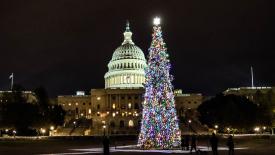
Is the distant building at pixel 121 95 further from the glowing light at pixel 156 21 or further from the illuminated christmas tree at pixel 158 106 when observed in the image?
the illuminated christmas tree at pixel 158 106

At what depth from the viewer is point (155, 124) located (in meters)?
44.3

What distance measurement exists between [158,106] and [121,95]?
369ft

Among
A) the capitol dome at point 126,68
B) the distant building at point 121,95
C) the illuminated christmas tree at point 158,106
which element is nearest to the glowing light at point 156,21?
the illuminated christmas tree at point 158,106

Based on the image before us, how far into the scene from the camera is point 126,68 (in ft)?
557

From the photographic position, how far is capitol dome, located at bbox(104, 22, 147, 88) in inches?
6678

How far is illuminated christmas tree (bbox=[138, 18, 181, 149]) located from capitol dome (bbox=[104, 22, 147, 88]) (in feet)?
397

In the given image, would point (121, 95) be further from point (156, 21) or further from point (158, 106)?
point (158, 106)

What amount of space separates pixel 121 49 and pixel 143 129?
433 ft

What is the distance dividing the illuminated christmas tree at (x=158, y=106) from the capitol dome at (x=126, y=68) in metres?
121

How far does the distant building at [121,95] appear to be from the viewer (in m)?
154

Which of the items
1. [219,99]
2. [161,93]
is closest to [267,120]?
[219,99]

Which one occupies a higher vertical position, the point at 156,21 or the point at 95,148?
the point at 156,21

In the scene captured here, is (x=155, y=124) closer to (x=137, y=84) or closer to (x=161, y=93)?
(x=161, y=93)

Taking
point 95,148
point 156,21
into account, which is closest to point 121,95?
point 95,148
